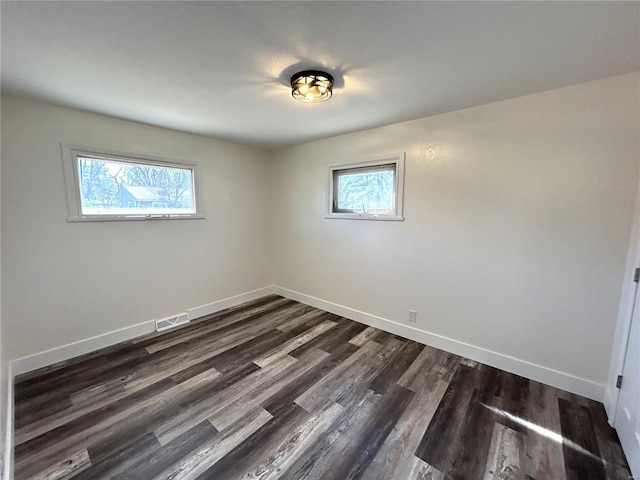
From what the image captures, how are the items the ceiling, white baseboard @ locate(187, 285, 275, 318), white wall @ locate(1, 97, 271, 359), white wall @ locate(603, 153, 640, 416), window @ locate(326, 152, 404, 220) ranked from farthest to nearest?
1. white baseboard @ locate(187, 285, 275, 318)
2. window @ locate(326, 152, 404, 220)
3. white wall @ locate(1, 97, 271, 359)
4. white wall @ locate(603, 153, 640, 416)
5. the ceiling

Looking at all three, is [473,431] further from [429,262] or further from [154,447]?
[154,447]

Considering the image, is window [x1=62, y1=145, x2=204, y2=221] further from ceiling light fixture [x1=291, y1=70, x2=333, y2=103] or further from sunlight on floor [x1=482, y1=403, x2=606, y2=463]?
sunlight on floor [x1=482, y1=403, x2=606, y2=463]

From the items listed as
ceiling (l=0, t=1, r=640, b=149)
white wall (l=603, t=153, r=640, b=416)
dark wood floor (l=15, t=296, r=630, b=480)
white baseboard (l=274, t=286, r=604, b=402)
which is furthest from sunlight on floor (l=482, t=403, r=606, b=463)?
ceiling (l=0, t=1, r=640, b=149)

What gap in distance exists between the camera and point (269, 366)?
2338 mm

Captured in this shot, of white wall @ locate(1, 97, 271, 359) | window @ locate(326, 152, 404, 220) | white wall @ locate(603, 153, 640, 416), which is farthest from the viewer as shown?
window @ locate(326, 152, 404, 220)

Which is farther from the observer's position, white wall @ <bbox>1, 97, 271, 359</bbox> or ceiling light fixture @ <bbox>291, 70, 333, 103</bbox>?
white wall @ <bbox>1, 97, 271, 359</bbox>

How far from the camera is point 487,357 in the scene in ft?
7.73

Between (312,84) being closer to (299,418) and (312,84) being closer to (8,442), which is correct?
(299,418)

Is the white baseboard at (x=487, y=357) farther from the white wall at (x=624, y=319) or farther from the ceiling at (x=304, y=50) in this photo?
the ceiling at (x=304, y=50)

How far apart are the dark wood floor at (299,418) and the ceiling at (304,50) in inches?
91.8

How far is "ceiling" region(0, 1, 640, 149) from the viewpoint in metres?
1.18

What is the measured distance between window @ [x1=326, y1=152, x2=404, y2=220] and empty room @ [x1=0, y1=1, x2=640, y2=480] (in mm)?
30

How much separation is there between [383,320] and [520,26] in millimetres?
2723

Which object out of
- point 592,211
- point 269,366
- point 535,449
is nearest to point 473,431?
point 535,449
